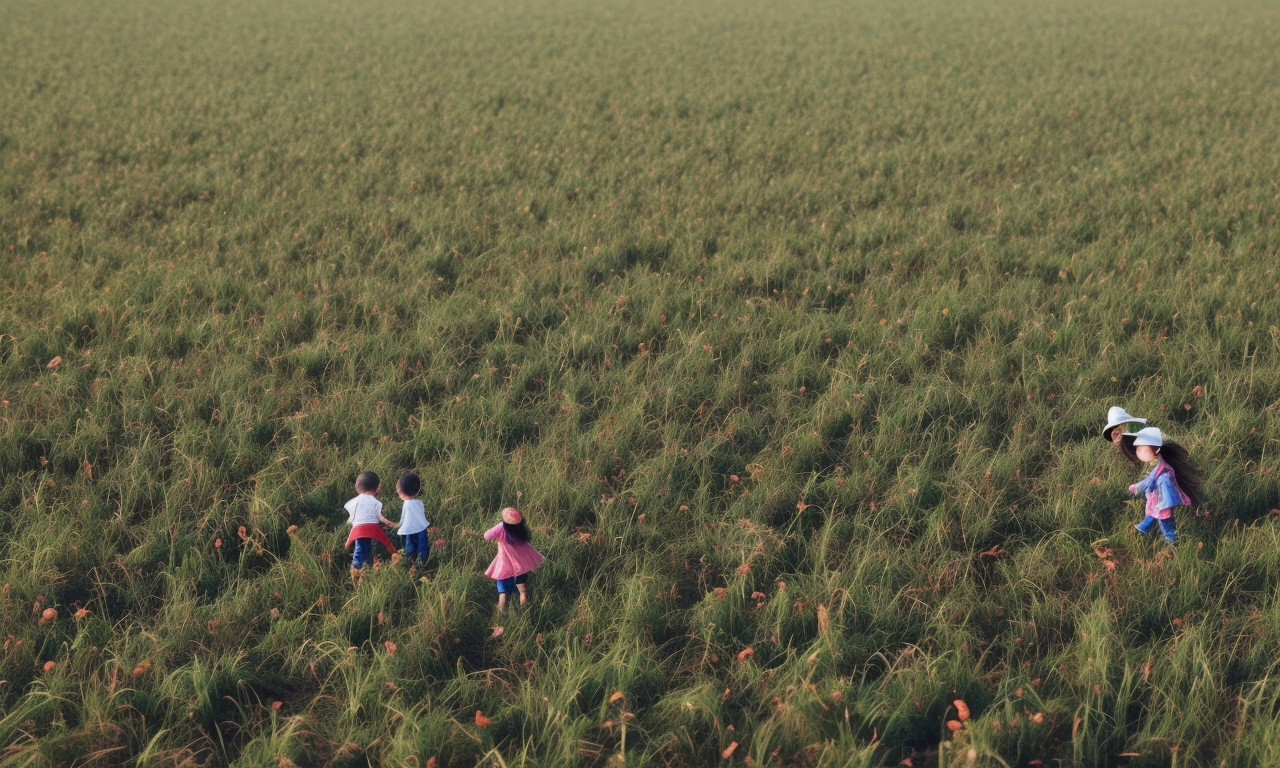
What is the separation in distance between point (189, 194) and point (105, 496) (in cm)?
619

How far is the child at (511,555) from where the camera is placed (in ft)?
12.7

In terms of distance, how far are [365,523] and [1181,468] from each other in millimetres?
3779

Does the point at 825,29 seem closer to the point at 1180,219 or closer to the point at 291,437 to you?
the point at 1180,219

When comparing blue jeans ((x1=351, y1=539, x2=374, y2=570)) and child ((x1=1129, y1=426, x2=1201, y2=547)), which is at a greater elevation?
child ((x1=1129, y1=426, x2=1201, y2=547))

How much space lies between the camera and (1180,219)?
8.85 meters

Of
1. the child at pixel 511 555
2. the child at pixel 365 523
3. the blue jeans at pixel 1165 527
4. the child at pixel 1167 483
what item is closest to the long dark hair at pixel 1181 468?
the child at pixel 1167 483

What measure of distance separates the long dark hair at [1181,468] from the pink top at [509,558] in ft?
9.69

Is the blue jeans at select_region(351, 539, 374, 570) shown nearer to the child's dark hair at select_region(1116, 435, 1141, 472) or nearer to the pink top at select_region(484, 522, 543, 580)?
the pink top at select_region(484, 522, 543, 580)

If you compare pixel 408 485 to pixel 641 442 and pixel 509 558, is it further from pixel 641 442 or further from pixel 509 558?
pixel 641 442

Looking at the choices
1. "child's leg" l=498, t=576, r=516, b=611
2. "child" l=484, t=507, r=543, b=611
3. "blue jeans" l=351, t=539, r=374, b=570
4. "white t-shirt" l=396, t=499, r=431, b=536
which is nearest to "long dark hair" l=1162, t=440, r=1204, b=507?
"child" l=484, t=507, r=543, b=611

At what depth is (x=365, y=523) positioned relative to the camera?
4.13 meters

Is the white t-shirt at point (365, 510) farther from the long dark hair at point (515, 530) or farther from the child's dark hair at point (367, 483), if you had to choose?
the long dark hair at point (515, 530)

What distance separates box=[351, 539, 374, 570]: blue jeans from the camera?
416cm

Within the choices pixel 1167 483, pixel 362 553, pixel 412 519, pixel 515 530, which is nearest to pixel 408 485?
pixel 412 519
